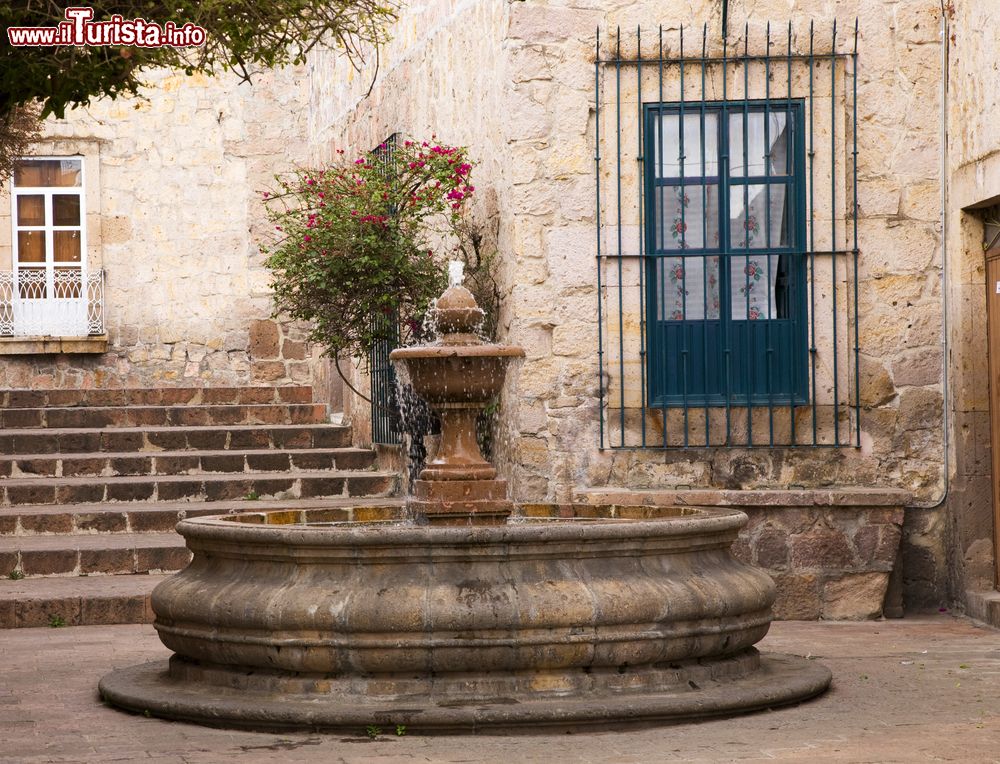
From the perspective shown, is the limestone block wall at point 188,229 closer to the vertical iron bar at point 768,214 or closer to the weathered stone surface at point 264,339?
the weathered stone surface at point 264,339

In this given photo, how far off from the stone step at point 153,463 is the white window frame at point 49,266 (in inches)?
175

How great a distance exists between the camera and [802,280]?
1036 cm

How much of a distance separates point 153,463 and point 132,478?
0.37 meters

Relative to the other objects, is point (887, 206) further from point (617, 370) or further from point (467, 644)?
point (467, 644)

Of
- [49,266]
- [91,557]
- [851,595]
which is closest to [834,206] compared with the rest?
[851,595]

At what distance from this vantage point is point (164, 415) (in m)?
14.9

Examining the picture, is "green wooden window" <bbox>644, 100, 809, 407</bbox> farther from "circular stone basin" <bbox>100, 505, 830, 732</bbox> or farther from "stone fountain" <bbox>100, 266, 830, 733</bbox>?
"circular stone basin" <bbox>100, 505, 830, 732</bbox>

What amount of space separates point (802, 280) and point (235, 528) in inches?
186

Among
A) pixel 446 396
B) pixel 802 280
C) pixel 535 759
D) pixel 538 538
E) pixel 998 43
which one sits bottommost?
pixel 535 759

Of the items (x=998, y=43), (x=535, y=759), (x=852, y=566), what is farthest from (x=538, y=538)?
(x=998, y=43)

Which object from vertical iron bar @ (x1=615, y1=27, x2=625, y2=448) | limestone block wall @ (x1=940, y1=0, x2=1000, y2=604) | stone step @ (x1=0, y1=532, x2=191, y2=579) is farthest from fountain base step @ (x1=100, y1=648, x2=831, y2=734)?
stone step @ (x1=0, y1=532, x2=191, y2=579)

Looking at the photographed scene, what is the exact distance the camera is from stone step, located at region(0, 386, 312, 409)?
1535 cm

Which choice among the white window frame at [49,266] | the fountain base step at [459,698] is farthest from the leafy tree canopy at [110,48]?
the white window frame at [49,266]

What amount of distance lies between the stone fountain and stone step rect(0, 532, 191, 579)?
4.02 meters
